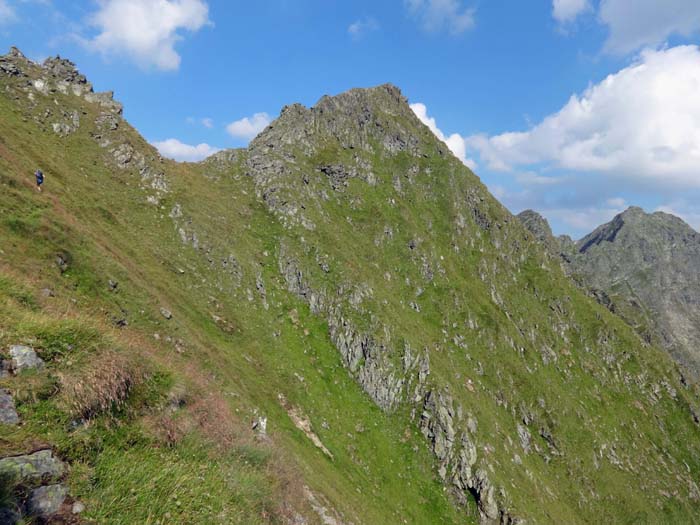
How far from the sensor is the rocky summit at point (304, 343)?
366 inches

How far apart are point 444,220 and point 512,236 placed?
26029 millimetres

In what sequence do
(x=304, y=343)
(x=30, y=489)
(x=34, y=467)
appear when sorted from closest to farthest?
(x=30, y=489) < (x=34, y=467) < (x=304, y=343)

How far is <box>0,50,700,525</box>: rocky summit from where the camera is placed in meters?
9.30

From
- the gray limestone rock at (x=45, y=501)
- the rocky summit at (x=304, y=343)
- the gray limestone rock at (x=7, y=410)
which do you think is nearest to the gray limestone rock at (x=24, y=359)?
the rocky summit at (x=304, y=343)

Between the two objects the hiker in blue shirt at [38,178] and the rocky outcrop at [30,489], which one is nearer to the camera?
the rocky outcrop at [30,489]

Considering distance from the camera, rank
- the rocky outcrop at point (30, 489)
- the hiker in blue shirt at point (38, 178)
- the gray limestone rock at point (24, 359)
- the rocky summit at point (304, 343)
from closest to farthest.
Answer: the rocky outcrop at point (30, 489) < the gray limestone rock at point (24, 359) < the rocky summit at point (304, 343) < the hiker in blue shirt at point (38, 178)

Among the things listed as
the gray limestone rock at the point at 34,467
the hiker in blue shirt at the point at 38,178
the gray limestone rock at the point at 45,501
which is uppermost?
the hiker in blue shirt at the point at 38,178

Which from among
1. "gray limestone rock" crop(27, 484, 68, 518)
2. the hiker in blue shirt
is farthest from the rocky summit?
the hiker in blue shirt

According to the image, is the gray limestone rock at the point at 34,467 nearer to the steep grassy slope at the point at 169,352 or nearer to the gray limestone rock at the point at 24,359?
the steep grassy slope at the point at 169,352

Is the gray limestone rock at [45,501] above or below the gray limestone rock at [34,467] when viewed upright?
below

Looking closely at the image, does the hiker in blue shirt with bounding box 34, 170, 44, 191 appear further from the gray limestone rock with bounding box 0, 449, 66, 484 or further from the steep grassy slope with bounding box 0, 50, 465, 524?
the gray limestone rock with bounding box 0, 449, 66, 484

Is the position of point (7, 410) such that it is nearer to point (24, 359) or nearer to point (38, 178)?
point (24, 359)

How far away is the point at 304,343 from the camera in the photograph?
5500 cm

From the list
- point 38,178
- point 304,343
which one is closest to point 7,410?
point 38,178
